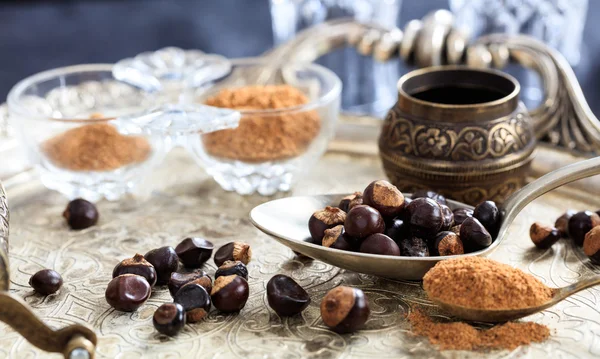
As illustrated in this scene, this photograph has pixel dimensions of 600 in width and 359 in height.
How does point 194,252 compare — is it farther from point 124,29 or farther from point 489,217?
point 124,29

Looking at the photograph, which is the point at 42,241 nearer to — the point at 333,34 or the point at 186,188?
the point at 186,188

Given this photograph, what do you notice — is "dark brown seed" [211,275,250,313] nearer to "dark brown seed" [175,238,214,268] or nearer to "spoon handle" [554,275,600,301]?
"dark brown seed" [175,238,214,268]

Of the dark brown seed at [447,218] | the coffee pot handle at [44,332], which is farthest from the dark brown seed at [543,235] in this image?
the coffee pot handle at [44,332]

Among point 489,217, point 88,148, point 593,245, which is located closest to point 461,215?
point 489,217

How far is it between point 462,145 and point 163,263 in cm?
36

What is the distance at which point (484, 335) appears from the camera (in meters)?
0.64

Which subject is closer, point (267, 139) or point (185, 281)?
point (185, 281)

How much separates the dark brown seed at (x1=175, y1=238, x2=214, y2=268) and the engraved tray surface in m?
0.05

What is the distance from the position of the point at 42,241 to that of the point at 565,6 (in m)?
1.26

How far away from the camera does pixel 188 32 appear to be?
7.14 ft

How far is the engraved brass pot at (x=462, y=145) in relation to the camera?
33.8 inches

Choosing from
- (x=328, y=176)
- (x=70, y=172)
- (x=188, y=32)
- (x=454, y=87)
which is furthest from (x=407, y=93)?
(x=188, y=32)

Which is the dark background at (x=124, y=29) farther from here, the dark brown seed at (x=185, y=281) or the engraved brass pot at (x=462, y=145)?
the dark brown seed at (x=185, y=281)

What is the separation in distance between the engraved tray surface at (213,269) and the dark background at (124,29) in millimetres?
1034
